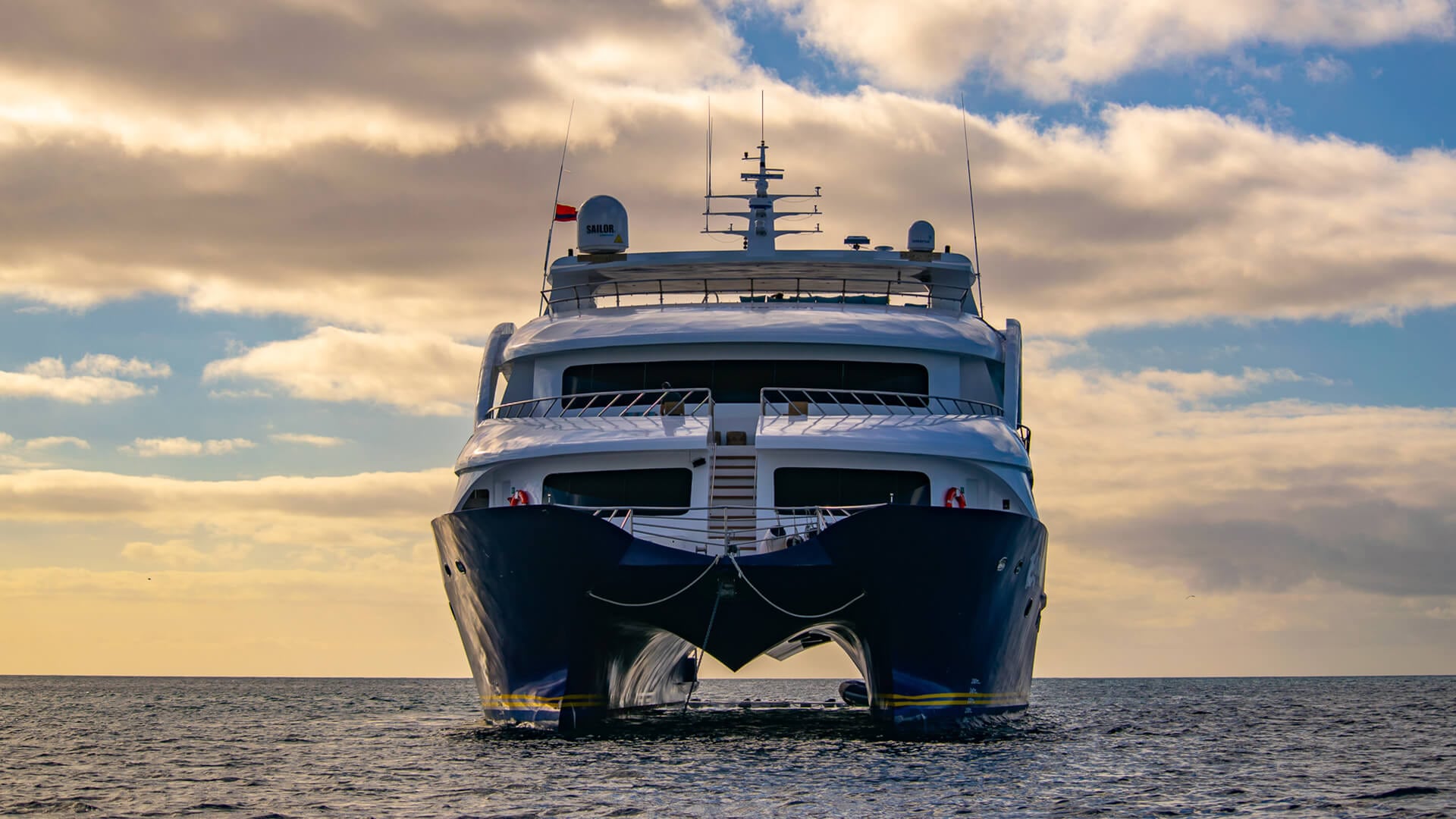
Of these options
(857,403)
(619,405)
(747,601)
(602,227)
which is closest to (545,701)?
(747,601)

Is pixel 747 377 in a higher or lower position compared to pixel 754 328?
lower

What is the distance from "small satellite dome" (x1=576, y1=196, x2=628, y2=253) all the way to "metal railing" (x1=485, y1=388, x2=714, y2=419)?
6.10 m

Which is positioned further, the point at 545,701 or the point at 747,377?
the point at 747,377

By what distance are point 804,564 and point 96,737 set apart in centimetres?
2090

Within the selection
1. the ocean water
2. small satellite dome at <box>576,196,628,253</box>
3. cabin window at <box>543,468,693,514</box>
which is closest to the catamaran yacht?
cabin window at <box>543,468,693,514</box>

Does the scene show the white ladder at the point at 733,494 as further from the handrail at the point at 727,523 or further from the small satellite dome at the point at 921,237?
the small satellite dome at the point at 921,237

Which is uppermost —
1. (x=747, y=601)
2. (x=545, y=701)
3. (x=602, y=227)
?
(x=602, y=227)

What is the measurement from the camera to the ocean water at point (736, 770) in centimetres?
1916

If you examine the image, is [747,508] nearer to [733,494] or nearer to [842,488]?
[733,494]

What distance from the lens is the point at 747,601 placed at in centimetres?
2269

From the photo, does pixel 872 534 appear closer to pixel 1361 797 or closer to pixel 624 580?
pixel 624 580

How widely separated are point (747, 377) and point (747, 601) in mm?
6354

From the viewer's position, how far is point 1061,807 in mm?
18938

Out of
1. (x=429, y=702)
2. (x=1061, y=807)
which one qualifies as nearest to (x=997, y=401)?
(x=1061, y=807)
